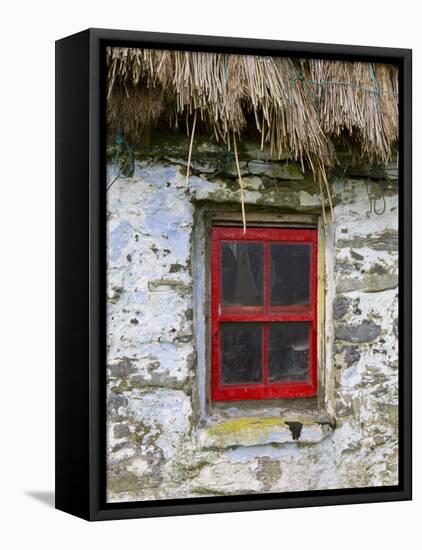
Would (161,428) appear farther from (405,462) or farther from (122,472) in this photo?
(405,462)

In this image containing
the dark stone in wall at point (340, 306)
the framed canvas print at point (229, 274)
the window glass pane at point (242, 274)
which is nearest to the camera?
the framed canvas print at point (229, 274)

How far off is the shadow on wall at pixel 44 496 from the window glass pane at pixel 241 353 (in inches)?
36.6

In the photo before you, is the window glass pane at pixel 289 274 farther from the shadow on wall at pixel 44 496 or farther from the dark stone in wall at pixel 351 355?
the shadow on wall at pixel 44 496

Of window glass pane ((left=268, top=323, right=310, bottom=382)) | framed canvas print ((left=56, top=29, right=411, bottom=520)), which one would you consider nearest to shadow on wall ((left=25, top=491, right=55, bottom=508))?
framed canvas print ((left=56, top=29, right=411, bottom=520))

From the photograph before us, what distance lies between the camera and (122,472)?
650 centimetres

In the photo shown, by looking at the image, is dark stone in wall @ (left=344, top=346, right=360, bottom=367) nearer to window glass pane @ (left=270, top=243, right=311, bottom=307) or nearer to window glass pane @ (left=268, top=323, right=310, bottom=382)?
window glass pane @ (left=268, top=323, right=310, bottom=382)

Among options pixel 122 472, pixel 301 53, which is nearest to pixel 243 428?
pixel 122 472

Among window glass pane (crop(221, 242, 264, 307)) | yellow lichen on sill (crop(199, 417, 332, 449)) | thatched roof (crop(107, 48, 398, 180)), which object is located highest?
thatched roof (crop(107, 48, 398, 180))

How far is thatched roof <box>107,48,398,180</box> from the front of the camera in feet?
21.4

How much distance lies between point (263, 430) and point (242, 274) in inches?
27.2

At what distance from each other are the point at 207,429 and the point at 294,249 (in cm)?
90

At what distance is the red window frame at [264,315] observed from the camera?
22.5 feet

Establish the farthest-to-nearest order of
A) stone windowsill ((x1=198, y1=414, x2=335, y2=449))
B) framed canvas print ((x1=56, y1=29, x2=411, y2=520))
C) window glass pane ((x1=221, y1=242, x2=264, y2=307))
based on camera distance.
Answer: window glass pane ((x1=221, y1=242, x2=264, y2=307))
stone windowsill ((x1=198, y1=414, x2=335, y2=449))
framed canvas print ((x1=56, y1=29, x2=411, y2=520))

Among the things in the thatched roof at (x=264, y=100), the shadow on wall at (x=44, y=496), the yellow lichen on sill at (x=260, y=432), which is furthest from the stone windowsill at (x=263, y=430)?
the thatched roof at (x=264, y=100)
